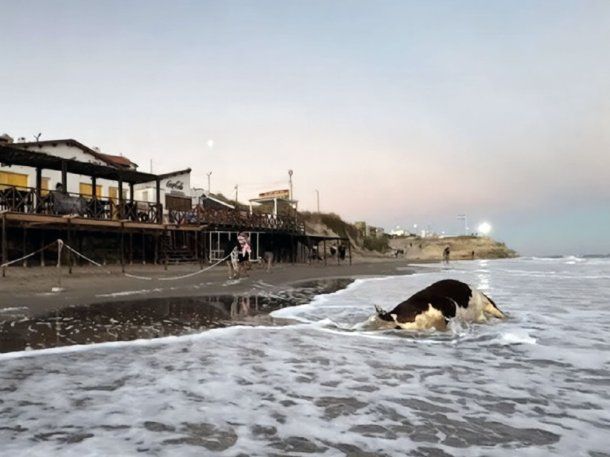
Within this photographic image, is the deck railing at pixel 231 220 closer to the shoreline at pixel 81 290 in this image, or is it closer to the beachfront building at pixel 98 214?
the beachfront building at pixel 98 214

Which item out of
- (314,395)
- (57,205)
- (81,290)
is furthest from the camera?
(57,205)

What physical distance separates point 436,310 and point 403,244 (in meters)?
Answer: 88.3

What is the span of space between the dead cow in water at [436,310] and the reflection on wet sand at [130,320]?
2.26 m

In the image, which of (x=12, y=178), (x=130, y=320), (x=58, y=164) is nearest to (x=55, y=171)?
(x=12, y=178)

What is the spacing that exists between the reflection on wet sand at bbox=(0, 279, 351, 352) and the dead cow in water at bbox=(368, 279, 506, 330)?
89.0 inches

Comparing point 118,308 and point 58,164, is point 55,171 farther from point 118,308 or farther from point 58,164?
point 118,308

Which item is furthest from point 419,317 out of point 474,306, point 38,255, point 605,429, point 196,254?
point 196,254

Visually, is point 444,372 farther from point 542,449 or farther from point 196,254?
point 196,254

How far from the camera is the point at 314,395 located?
4367mm

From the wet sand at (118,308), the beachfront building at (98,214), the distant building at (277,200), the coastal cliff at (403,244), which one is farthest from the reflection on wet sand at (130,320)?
the coastal cliff at (403,244)

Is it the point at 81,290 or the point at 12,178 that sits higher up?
the point at 12,178

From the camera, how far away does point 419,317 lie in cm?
777

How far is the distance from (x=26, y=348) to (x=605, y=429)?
674cm

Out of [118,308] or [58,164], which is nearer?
[118,308]
